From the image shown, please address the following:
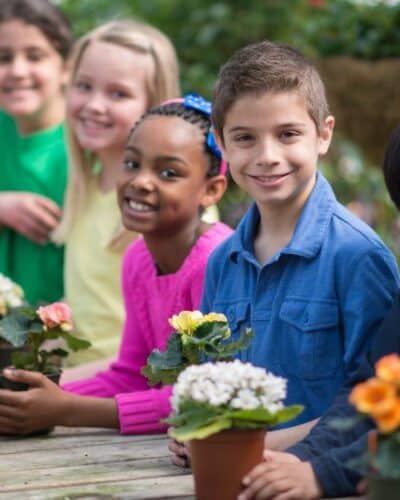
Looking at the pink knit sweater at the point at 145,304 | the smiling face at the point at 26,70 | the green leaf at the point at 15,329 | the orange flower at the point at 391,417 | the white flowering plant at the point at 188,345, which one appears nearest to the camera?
the orange flower at the point at 391,417

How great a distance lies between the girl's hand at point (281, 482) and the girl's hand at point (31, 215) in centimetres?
239

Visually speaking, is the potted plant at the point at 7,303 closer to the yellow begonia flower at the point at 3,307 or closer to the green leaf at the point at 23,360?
the yellow begonia flower at the point at 3,307

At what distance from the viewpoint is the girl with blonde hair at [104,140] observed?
14.3 ft

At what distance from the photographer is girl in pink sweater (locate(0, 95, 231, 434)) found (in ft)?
10.6

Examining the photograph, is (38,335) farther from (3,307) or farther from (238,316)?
(238,316)

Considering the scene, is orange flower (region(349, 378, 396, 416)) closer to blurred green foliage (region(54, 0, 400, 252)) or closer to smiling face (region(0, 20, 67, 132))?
smiling face (region(0, 20, 67, 132))

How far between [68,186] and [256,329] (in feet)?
5.94

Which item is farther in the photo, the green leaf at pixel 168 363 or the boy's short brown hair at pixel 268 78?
the boy's short brown hair at pixel 268 78

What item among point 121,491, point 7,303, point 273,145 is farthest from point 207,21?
point 121,491

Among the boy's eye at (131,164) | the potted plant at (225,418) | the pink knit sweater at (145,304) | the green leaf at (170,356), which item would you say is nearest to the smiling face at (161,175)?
the boy's eye at (131,164)

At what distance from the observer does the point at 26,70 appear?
496 centimetres

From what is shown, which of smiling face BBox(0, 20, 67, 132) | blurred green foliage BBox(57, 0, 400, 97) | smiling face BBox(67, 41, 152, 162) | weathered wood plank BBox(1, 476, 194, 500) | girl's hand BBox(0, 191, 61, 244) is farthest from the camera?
blurred green foliage BBox(57, 0, 400, 97)

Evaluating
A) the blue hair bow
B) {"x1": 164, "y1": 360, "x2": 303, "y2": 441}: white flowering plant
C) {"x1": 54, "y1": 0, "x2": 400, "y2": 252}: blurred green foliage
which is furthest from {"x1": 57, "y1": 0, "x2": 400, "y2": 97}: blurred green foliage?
{"x1": 164, "y1": 360, "x2": 303, "y2": 441}: white flowering plant

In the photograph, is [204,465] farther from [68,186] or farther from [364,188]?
[364,188]
